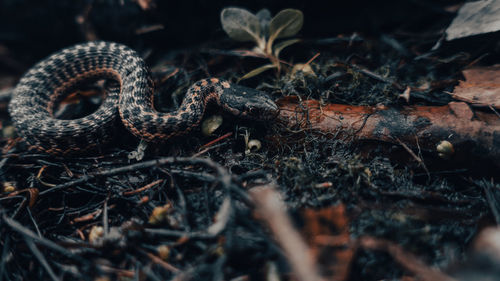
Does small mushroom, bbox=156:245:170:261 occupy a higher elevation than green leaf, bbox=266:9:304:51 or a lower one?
lower

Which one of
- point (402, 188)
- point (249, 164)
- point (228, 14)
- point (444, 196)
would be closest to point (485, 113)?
point (444, 196)

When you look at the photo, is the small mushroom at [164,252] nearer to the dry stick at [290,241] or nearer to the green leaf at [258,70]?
the dry stick at [290,241]

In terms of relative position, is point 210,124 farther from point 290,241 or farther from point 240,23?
point 290,241

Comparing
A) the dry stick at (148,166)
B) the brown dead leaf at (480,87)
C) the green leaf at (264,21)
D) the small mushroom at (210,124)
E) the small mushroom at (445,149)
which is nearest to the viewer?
the dry stick at (148,166)

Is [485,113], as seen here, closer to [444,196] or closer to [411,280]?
[444,196]

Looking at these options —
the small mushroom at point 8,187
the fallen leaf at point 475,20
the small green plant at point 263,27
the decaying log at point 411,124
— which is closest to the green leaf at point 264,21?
the small green plant at point 263,27

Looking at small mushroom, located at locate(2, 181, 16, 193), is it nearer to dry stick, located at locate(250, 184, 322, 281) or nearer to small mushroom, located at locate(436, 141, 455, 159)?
dry stick, located at locate(250, 184, 322, 281)

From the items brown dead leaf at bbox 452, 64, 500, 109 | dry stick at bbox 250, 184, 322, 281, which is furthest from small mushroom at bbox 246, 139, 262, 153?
brown dead leaf at bbox 452, 64, 500, 109
